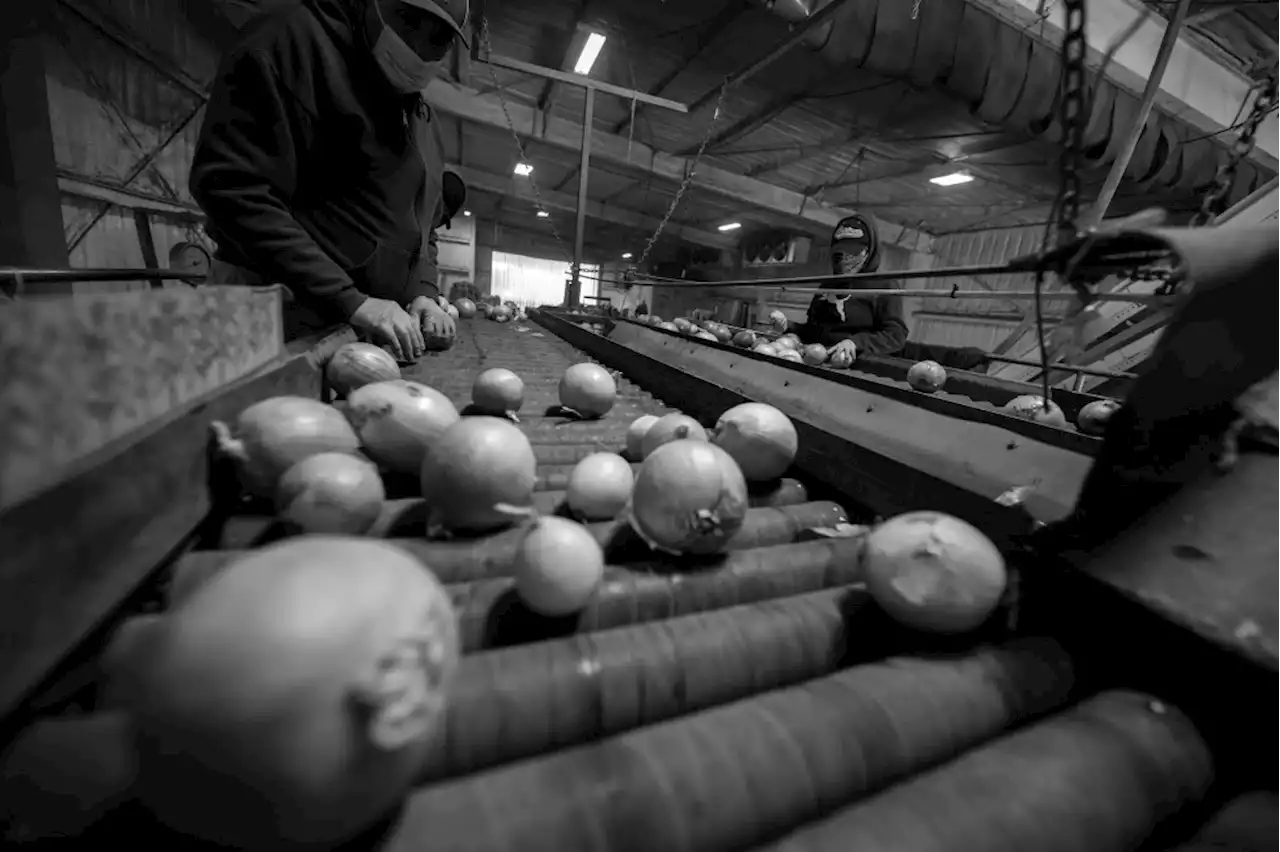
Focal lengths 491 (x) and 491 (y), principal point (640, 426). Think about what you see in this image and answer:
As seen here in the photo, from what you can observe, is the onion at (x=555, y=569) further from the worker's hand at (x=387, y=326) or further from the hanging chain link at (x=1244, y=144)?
the hanging chain link at (x=1244, y=144)

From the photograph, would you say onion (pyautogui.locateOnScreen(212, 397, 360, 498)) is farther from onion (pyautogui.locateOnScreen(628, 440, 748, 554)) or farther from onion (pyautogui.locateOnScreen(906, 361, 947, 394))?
onion (pyautogui.locateOnScreen(906, 361, 947, 394))

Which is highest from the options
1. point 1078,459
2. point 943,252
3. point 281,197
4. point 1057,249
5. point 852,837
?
point 943,252

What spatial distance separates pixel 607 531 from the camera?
0.96 metres

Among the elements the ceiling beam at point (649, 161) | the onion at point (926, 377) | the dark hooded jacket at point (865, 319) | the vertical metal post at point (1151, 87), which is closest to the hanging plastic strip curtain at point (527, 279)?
the ceiling beam at point (649, 161)

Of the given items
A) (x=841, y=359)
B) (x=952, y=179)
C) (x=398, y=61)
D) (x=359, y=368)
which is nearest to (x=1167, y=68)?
(x=952, y=179)

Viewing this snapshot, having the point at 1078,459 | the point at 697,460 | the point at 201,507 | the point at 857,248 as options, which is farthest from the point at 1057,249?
the point at 857,248

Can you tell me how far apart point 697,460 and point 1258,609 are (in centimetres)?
74

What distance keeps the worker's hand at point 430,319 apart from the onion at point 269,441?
1.86 metres

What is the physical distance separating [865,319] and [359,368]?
4488 millimetres

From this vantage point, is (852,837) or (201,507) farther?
(201,507)

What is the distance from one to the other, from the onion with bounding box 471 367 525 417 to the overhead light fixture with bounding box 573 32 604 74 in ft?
15.6

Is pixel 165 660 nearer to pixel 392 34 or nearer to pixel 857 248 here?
pixel 392 34

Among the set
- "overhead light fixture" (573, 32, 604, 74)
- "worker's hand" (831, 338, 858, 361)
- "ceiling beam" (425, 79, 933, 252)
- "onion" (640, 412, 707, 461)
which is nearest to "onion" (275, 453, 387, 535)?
"onion" (640, 412, 707, 461)

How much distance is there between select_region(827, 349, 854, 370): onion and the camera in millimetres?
3617
